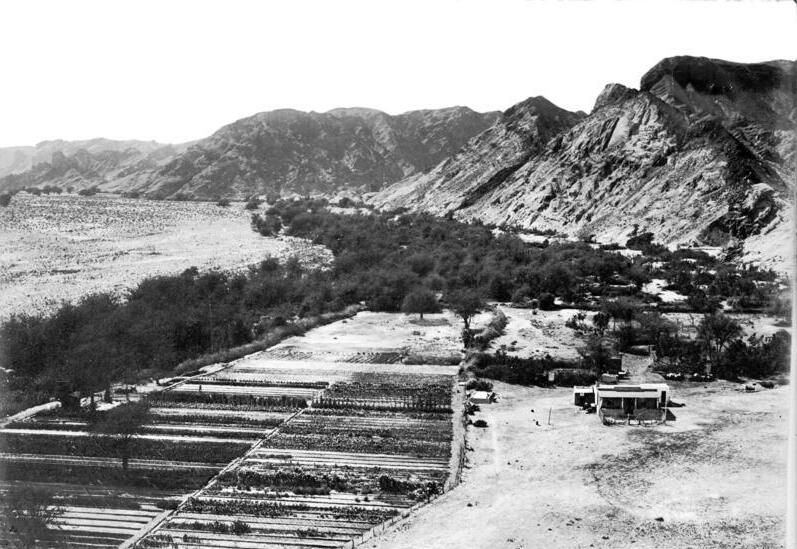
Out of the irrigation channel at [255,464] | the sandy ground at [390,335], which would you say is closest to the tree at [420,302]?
the sandy ground at [390,335]

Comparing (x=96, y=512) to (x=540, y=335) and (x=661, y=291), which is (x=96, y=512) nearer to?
(x=540, y=335)

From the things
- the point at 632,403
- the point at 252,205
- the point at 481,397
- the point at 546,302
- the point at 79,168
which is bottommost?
the point at 481,397

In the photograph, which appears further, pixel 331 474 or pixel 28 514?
pixel 331 474

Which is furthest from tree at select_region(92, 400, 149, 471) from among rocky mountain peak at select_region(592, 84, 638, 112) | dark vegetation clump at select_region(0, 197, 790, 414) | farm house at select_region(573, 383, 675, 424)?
rocky mountain peak at select_region(592, 84, 638, 112)

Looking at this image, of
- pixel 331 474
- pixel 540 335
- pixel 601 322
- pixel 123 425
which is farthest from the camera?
pixel 540 335

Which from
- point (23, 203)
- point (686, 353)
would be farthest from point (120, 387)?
point (23, 203)

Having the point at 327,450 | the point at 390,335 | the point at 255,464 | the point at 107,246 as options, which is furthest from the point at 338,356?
the point at 107,246

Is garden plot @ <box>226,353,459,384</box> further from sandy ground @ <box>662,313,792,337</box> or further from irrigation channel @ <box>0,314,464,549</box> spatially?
sandy ground @ <box>662,313,792,337</box>
